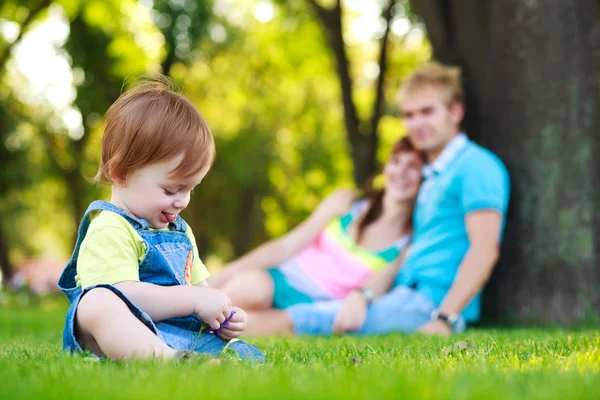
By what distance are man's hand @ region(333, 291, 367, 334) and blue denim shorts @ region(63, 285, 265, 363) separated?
2590 millimetres

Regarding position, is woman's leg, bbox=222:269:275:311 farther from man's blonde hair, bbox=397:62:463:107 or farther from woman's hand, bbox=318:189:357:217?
man's blonde hair, bbox=397:62:463:107

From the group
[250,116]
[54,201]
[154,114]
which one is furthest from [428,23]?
[54,201]

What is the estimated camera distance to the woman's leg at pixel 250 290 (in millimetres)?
6262

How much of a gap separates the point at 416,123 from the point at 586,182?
1583 mm

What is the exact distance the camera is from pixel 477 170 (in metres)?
5.96

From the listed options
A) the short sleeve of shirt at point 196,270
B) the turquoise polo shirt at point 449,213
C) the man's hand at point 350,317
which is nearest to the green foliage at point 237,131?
the turquoise polo shirt at point 449,213

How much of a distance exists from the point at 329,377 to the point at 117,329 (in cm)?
89

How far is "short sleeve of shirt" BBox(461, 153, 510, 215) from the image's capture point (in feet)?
19.2

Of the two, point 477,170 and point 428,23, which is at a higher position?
point 428,23

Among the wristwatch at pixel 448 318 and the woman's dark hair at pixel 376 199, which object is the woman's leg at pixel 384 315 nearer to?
the wristwatch at pixel 448 318

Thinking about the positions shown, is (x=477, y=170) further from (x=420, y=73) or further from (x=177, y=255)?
(x=177, y=255)

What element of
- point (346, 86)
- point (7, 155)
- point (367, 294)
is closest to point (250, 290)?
point (367, 294)

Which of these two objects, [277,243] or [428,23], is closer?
[277,243]

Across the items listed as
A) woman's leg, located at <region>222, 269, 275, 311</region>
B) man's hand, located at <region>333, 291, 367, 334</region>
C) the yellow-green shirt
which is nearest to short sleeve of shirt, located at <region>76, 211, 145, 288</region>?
the yellow-green shirt
